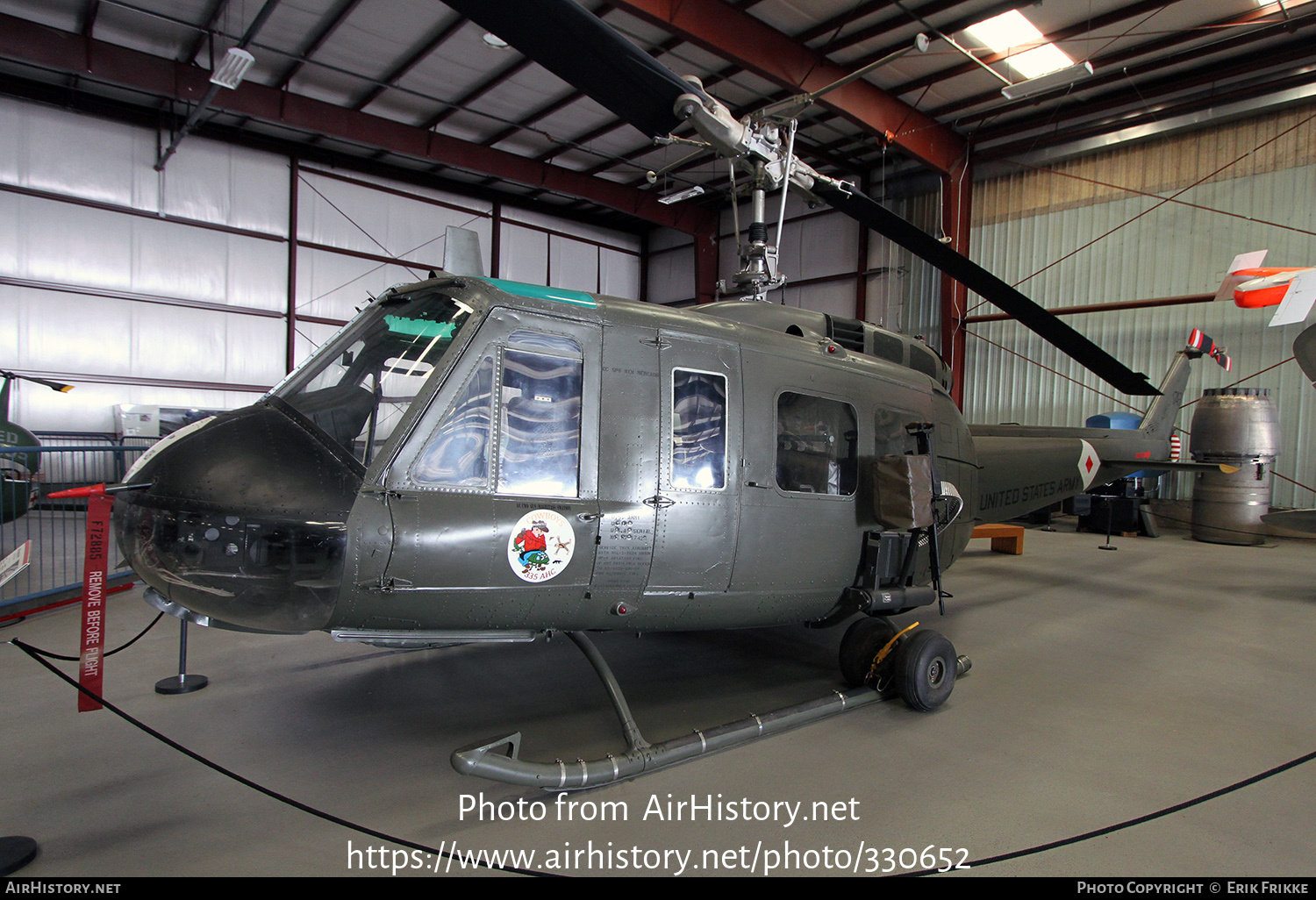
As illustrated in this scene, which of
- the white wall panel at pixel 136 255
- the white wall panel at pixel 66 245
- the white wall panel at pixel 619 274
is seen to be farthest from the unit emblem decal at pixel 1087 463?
the white wall panel at pixel 66 245

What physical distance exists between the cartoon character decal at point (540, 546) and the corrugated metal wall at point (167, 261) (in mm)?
17893

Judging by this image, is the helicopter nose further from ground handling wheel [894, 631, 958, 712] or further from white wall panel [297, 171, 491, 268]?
white wall panel [297, 171, 491, 268]

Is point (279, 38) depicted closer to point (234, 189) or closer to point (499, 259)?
point (234, 189)

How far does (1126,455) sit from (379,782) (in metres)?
8.55

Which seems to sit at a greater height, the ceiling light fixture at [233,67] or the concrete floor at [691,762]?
the ceiling light fixture at [233,67]

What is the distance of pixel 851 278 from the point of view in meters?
20.0

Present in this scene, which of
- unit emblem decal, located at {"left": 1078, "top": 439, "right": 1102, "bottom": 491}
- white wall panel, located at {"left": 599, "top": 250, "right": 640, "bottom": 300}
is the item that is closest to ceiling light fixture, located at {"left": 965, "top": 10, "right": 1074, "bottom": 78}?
unit emblem decal, located at {"left": 1078, "top": 439, "right": 1102, "bottom": 491}

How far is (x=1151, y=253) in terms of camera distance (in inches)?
573

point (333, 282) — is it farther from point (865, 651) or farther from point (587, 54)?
point (865, 651)

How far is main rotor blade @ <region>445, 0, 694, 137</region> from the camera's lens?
306 cm

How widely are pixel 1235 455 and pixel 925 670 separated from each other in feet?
37.2

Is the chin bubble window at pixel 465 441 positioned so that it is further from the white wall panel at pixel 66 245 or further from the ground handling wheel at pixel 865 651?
the white wall panel at pixel 66 245

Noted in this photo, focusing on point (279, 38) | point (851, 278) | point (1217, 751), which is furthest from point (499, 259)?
point (1217, 751)

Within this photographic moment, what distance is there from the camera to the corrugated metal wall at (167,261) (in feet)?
51.6
